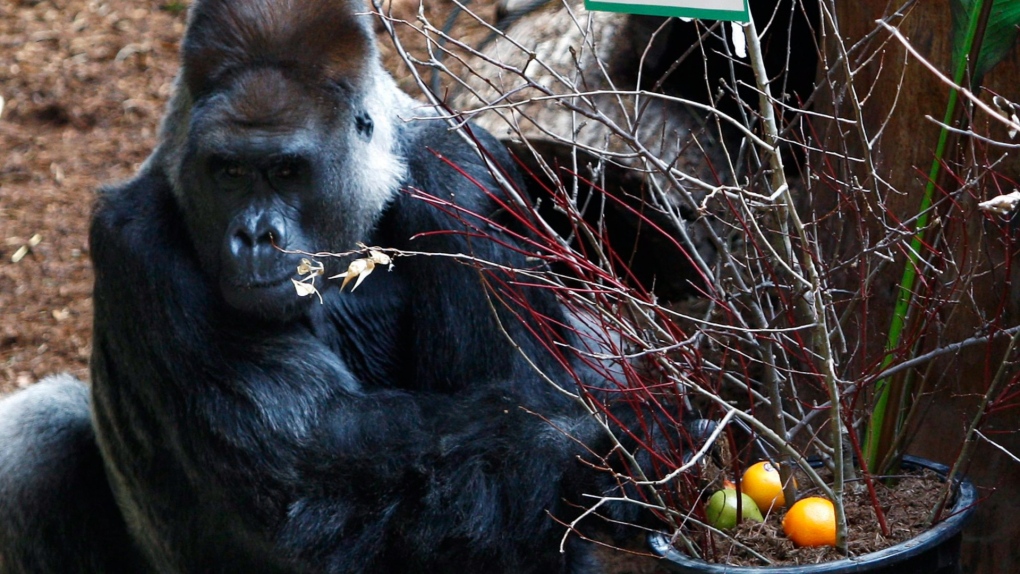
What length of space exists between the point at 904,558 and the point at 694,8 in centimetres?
114

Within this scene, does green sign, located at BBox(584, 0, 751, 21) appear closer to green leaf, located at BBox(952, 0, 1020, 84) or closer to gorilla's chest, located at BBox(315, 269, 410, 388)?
green leaf, located at BBox(952, 0, 1020, 84)

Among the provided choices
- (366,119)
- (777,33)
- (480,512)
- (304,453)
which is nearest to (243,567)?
(304,453)

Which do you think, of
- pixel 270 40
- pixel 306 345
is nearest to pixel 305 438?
pixel 306 345

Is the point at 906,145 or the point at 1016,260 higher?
the point at 906,145

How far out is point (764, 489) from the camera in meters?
2.54

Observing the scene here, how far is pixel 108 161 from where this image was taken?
6391 millimetres

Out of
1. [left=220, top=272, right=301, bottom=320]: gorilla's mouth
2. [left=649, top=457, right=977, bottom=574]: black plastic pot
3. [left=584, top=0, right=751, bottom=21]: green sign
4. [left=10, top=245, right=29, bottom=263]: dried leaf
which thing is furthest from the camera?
[left=10, top=245, right=29, bottom=263]: dried leaf

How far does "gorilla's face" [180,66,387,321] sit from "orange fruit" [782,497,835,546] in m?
1.36

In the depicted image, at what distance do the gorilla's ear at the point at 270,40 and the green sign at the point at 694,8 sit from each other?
3.65 feet

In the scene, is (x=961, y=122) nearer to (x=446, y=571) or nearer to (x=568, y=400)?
(x=568, y=400)

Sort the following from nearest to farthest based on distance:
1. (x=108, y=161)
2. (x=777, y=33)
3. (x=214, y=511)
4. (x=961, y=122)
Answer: (x=961, y=122) → (x=214, y=511) → (x=777, y=33) → (x=108, y=161)

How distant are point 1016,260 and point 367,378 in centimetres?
185

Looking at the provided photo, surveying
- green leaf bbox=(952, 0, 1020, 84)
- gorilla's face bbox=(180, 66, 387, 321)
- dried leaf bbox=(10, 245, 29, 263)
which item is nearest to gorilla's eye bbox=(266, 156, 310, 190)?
gorilla's face bbox=(180, 66, 387, 321)

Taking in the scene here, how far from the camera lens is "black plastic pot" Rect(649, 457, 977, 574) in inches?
87.1
